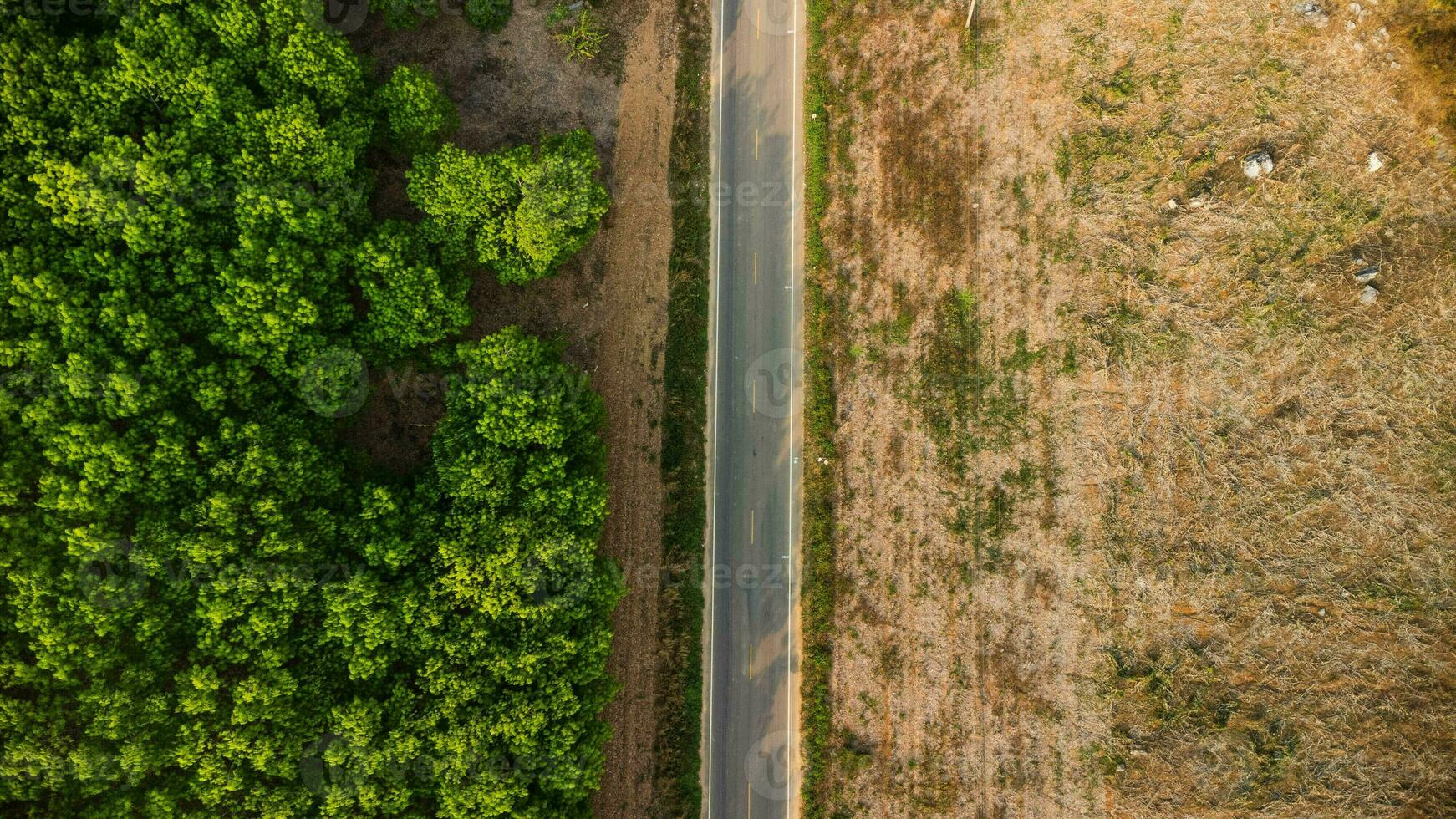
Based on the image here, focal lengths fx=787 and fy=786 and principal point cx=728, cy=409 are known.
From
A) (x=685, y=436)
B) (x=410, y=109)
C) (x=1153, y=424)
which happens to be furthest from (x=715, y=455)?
(x=1153, y=424)

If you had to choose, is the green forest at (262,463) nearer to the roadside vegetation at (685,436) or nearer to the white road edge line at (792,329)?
the roadside vegetation at (685,436)

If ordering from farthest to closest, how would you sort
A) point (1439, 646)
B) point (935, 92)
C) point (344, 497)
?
point (935, 92), point (1439, 646), point (344, 497)

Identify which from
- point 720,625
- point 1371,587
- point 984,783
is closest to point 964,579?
point 984,783

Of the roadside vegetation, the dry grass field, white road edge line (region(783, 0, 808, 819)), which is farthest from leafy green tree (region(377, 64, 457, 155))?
the dry grass field

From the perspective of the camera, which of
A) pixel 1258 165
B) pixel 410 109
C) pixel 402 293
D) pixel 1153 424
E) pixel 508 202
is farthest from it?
pixel 1153 424

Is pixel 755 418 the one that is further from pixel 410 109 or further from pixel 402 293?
pixel 410 109

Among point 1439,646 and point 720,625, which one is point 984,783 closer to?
point 720,625

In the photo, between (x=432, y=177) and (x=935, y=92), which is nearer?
(x=432, y=177)
